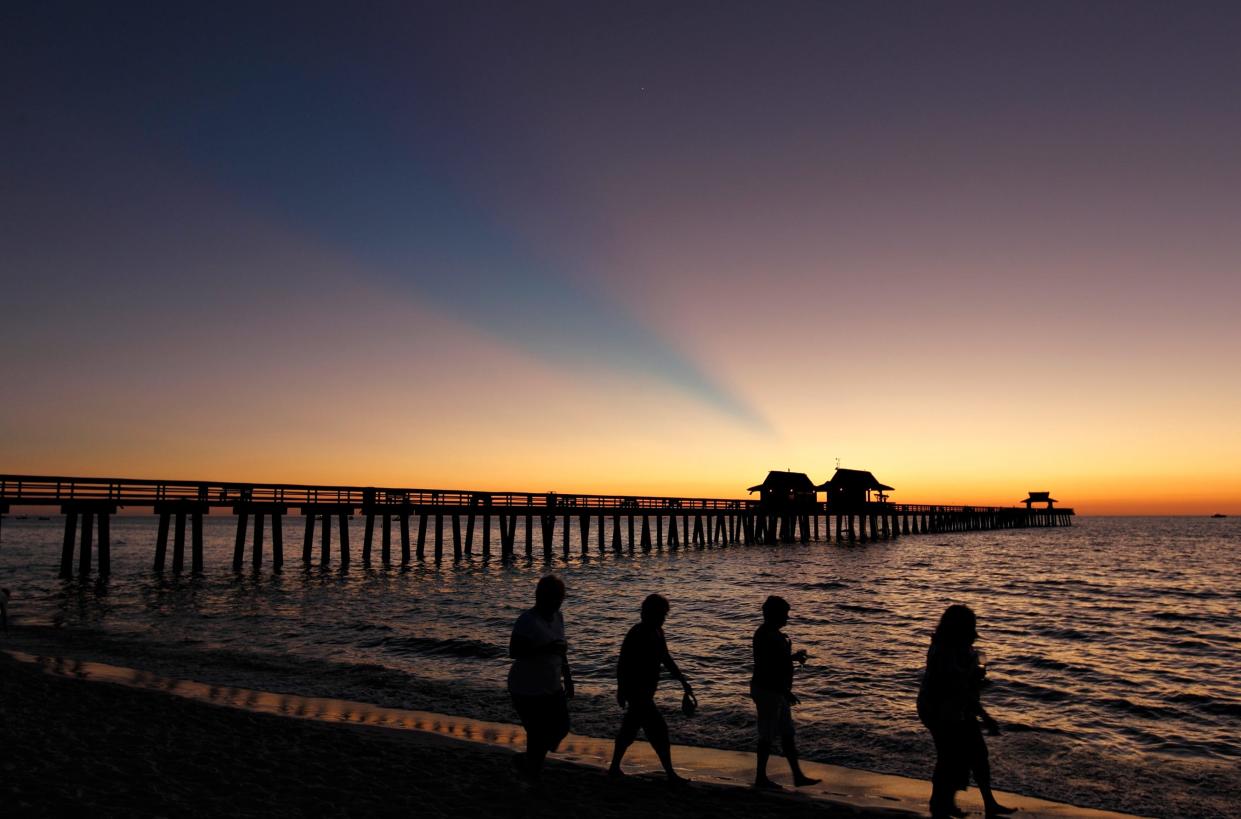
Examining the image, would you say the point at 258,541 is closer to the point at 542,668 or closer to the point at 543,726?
the point at 543,726

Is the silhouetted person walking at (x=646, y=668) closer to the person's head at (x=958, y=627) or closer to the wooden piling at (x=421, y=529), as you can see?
the person's head at (x=958, y=627)

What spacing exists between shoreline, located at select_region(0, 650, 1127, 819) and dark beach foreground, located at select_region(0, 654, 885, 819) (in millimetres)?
31

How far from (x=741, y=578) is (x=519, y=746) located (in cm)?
2710

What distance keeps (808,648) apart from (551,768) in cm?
1086

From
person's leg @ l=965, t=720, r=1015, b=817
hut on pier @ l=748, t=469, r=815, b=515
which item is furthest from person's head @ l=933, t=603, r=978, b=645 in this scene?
hut on pier @ l=748, t=469, r=815, b=515

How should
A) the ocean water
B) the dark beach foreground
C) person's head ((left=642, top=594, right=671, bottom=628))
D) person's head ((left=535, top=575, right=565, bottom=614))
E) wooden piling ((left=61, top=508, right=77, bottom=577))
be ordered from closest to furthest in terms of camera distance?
person's head ((left=535, top=575, right=565, bottom=614)), the dark beach foreground, person's head ((left=642, top=594, right=671, bottom=628)), the ocean water, wooden piling ((left=61, top=508, right=77, bottom=577))

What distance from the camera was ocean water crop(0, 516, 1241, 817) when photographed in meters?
9.60

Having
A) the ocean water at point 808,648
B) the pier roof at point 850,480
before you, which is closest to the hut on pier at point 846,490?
the pier roof at point 850,480

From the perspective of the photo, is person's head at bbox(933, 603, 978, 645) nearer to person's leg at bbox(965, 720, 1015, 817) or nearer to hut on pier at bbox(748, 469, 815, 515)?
person's leg at bbox(965, 720, 1015, 817)

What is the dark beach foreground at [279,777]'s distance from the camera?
6059mm

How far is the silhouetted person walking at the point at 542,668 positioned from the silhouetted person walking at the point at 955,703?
2772 millimetres

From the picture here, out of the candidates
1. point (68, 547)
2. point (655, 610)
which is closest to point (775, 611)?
point (655, 610)

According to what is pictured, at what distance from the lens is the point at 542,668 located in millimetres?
5969

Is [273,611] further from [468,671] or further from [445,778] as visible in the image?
[445,778]
